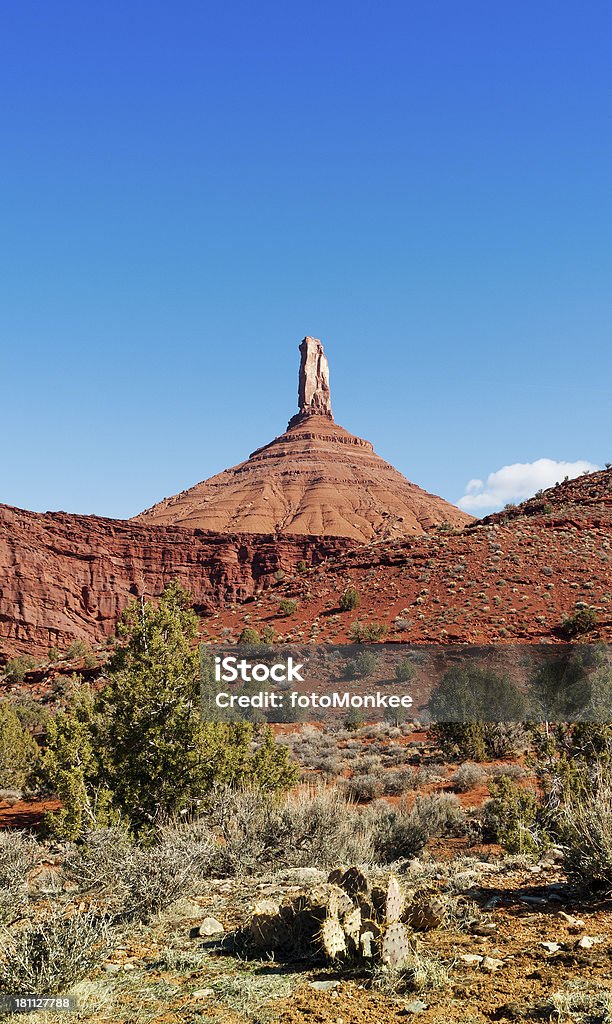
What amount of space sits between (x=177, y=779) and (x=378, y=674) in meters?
6.31

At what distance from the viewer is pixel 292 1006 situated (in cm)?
399

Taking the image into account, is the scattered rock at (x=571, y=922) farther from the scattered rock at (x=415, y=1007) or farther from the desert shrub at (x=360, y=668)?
the desert shrub at (x=360, y=668)

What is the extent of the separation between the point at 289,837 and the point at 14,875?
286cm

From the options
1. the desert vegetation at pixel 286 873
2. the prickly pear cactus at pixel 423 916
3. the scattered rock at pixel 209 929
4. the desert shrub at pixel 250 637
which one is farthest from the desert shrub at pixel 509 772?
the desert shrub at pixel 250 637

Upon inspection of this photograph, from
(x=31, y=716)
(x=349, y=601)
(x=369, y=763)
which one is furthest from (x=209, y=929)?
(x=349, y=601)

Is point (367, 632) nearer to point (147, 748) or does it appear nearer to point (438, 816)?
point (438, 816)

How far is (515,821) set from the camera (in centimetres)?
970

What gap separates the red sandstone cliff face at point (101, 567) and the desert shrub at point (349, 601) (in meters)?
23.0

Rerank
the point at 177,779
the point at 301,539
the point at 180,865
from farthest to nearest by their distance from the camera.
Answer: the point at 301,539
the point at 177,779
the point at 180,865

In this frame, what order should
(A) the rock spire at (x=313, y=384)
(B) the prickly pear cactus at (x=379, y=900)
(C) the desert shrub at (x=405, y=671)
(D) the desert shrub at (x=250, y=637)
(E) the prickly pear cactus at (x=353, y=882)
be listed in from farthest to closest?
(A) the rock spire at (x=313, y=384) < (D) the desert shrub at (x=250, y=637) < (C) the desert shrub at (x=405, y=671) < (E) the prickly pear cactus at (x=353, y=882) < (B) the prickly pear cactus at (x=379, y=900)

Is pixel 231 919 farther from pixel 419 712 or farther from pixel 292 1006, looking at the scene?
pixel 419 712

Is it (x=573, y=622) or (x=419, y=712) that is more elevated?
(x=573, y=622)

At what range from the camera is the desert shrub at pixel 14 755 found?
19.7 metres

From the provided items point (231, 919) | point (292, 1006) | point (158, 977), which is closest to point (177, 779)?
point (231, 919)
